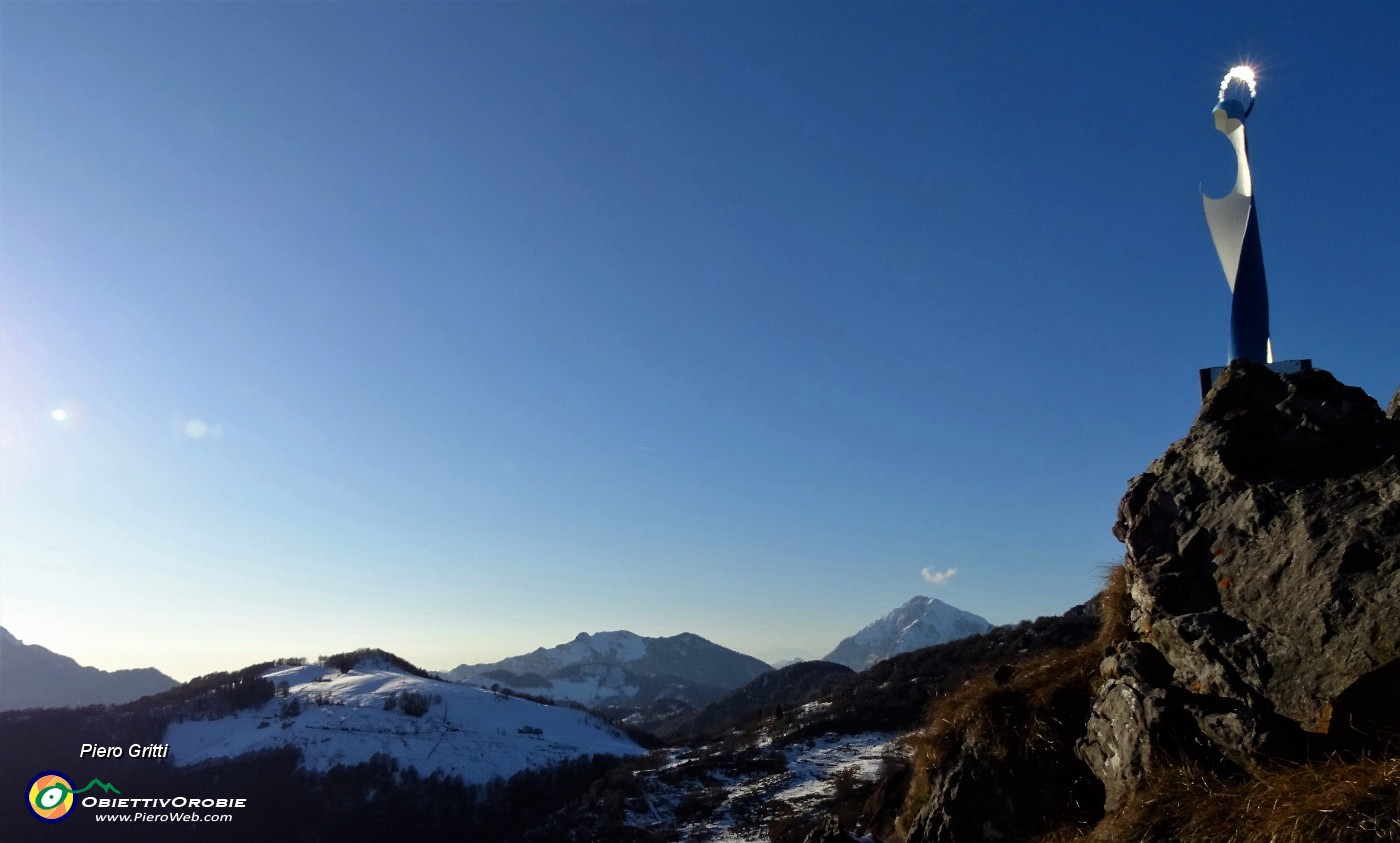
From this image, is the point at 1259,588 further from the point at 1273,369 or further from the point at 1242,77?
the point at 1242,77

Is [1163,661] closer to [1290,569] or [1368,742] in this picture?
[1290,569]

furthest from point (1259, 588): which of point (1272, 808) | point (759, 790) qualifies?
point (759, 790)

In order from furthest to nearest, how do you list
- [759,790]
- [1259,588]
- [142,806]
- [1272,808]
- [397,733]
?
[397,733], [142,806], [759,790], [1259,588], [1272,808]

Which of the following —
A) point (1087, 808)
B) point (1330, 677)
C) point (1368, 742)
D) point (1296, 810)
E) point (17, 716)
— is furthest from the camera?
point (17, 716)

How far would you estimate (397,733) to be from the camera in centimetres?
16812

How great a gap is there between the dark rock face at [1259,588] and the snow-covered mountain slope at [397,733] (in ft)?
535

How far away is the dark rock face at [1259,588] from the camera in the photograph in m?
8.21

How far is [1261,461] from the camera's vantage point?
11.1 m

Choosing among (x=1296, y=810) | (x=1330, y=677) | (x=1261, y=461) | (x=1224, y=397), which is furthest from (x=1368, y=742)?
(x=1224, y=397)

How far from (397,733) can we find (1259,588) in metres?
186

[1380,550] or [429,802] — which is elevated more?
[1380,550]

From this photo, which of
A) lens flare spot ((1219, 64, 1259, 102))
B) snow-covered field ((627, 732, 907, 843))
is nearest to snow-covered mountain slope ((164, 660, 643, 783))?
snow-covered field ((627, 732, 907, 843))

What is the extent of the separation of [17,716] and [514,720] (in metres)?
107

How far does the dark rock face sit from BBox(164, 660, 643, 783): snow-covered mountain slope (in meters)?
163
